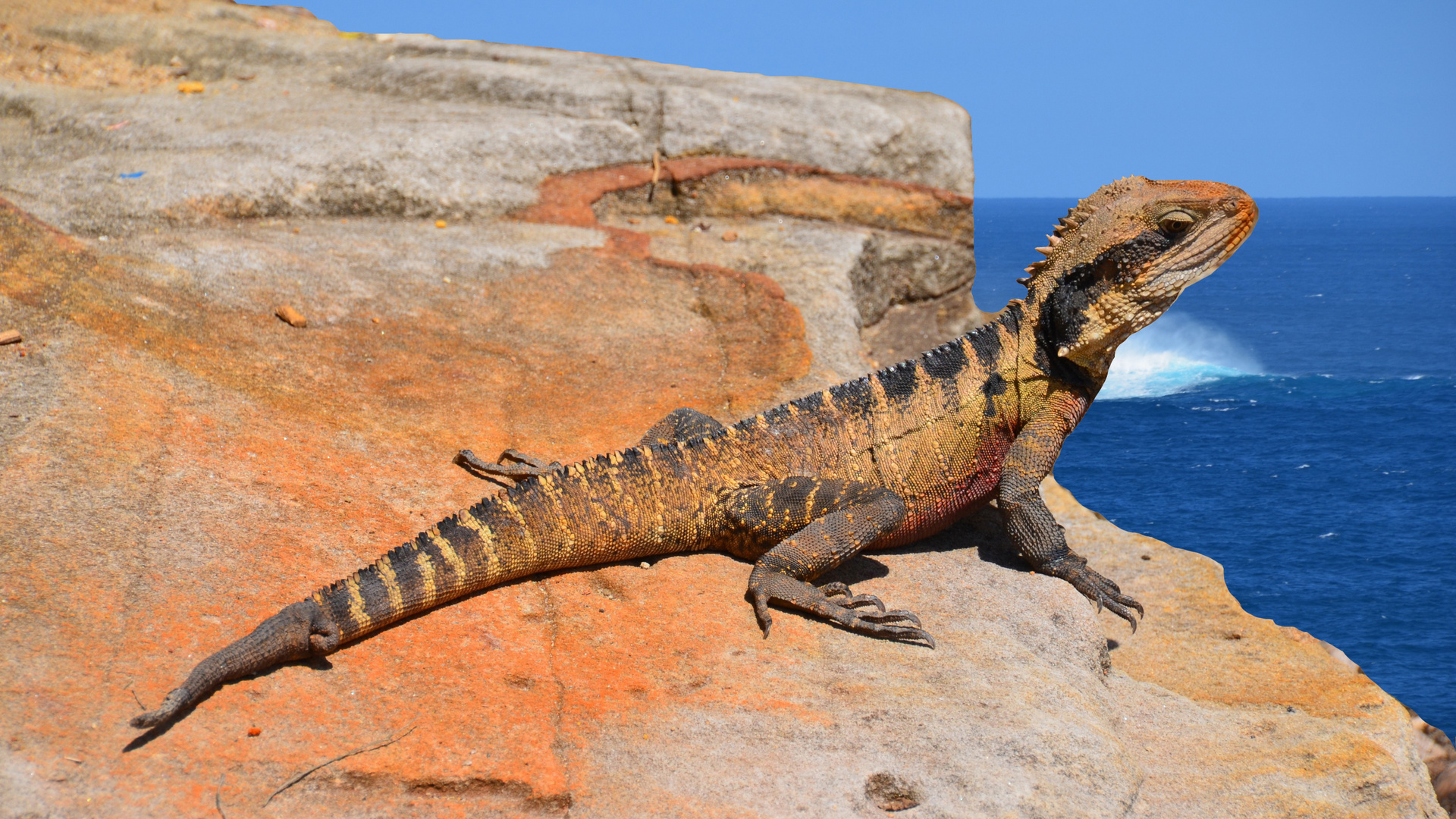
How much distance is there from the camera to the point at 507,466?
235 inches

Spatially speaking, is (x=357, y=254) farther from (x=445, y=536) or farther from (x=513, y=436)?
(x=445, y=536)

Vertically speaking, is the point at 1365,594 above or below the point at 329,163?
below

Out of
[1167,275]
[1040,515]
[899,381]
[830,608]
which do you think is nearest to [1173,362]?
[1167,275]

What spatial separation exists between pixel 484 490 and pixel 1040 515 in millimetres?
3137

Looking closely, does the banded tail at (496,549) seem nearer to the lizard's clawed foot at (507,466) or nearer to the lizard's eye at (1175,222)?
the lizard's clawed foot at (507,466)

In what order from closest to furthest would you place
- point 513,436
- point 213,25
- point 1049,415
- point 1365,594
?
point 1049,415 → point 513,436 → point 213,25 → point 1365,594

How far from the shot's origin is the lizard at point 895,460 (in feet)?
16.7

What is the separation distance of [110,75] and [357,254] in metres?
5.62

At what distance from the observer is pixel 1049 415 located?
6.04 metres

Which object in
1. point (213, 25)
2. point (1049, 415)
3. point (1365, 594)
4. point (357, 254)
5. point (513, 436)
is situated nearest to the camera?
point (1049, 415)

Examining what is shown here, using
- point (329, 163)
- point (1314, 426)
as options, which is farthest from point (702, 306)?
point (1314, 426)

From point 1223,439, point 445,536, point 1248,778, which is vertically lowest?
point 1223,439

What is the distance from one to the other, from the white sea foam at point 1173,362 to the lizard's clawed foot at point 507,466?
3391 cm

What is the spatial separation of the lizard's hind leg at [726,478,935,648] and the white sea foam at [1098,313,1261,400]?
110ft
